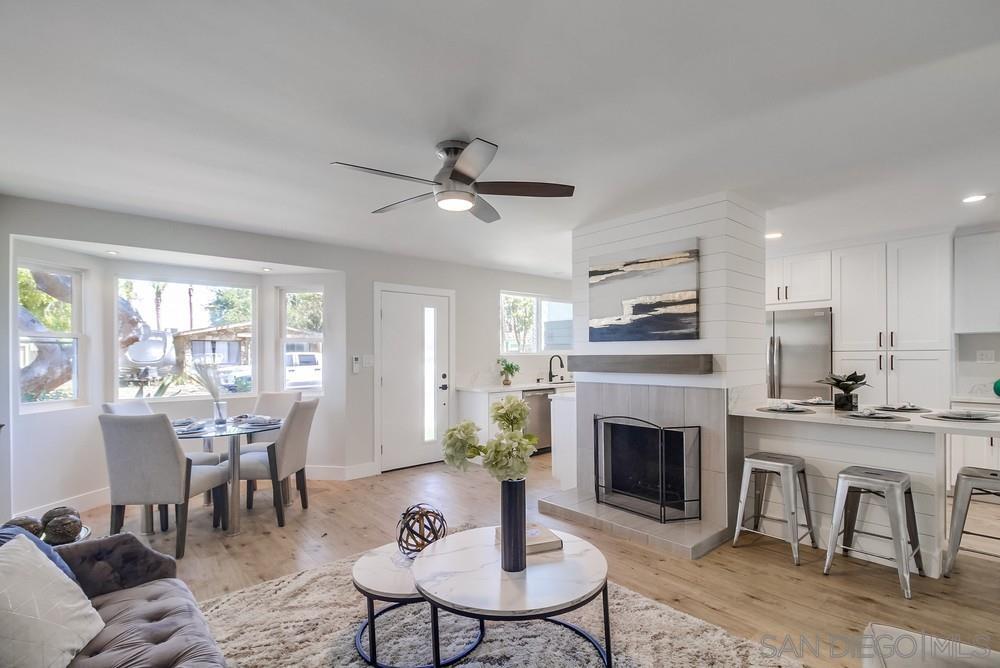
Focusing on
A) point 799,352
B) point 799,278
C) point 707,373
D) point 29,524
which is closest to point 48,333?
point 29,524

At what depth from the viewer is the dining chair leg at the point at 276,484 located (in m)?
3.71

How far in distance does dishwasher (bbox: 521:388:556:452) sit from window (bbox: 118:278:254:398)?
3.18 m

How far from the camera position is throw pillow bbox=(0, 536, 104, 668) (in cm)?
139

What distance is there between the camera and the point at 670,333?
354 centimetres

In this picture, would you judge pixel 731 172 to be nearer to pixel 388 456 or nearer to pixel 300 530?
pixel 300 530

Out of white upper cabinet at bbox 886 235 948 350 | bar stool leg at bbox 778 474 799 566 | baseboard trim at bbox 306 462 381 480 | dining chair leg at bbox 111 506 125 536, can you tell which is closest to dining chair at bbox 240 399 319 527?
dining chair leg at bbox 111 506 125 536

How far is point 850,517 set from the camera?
306 cm

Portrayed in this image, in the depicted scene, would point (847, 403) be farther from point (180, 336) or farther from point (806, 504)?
point (180, 336)

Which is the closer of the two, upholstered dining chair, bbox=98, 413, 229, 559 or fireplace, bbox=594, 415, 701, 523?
upholstered dining chair, bbox=98, 413, 229, 559

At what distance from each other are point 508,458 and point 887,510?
242 centimetres

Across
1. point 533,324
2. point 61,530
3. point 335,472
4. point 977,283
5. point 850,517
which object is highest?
point 977,283

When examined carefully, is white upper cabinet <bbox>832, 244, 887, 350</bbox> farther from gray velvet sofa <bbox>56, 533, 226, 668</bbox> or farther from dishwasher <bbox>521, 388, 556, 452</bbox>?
gray velvet sofa <bbox>56, 533, 226, 668</bbox>

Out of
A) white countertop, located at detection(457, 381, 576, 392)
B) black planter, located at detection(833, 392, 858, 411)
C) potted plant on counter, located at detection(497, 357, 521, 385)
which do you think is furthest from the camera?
potted plant on counter, located at detection(497, 357, 521, 385)

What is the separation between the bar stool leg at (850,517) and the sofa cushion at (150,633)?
3387 mm
